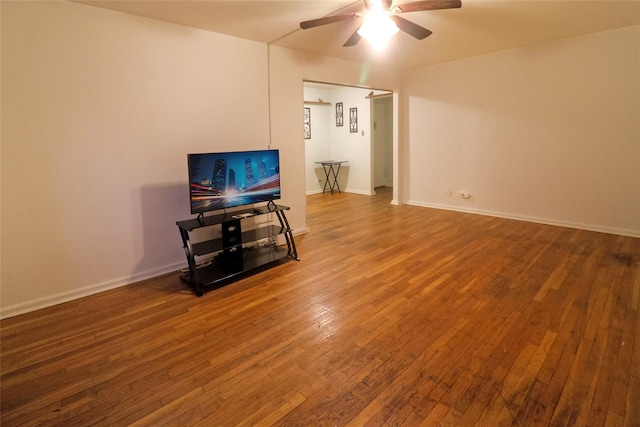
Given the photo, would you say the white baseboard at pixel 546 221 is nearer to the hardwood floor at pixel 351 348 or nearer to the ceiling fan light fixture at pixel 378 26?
the hardwood floor at pixel 351 348

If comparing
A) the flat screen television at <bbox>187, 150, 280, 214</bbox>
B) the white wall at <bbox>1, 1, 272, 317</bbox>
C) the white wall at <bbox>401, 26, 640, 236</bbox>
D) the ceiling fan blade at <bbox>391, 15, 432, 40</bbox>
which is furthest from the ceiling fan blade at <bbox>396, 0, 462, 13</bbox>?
the white wall at <bbox>401, 26, 640, 236</bbox>

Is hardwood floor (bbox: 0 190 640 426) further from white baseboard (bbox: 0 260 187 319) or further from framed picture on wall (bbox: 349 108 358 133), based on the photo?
framed picture on wall (bbox: 349 108 358 133)

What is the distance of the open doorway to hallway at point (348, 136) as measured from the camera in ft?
24.0

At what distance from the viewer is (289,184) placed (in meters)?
4.21

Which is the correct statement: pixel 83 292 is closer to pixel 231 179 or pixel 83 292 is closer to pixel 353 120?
pixel 231 179

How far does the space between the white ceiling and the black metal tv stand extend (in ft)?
5.72

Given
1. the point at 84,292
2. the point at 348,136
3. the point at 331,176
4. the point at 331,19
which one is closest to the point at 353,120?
the point at 348,136

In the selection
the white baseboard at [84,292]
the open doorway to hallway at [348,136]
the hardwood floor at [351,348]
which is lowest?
the hardwood floor at [351,348]

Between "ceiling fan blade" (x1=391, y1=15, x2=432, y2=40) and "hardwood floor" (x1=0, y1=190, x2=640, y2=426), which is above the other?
"ceiling fan blade" (x1=391, y1=15, x2=432, y2=40)

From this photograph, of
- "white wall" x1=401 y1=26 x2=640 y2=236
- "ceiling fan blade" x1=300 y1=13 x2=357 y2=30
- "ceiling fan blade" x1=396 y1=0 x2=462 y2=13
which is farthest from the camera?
"white wall" x1=401 y1=26 x2=640 y2=236

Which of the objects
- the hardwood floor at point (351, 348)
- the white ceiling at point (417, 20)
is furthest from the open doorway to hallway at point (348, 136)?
the hardwood floor at point (351, 348)

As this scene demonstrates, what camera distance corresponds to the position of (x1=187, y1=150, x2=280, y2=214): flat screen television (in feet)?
9.55

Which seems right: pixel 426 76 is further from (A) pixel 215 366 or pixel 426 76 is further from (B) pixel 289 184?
(A) pixel 215 366

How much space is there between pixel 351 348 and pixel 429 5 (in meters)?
2.37
